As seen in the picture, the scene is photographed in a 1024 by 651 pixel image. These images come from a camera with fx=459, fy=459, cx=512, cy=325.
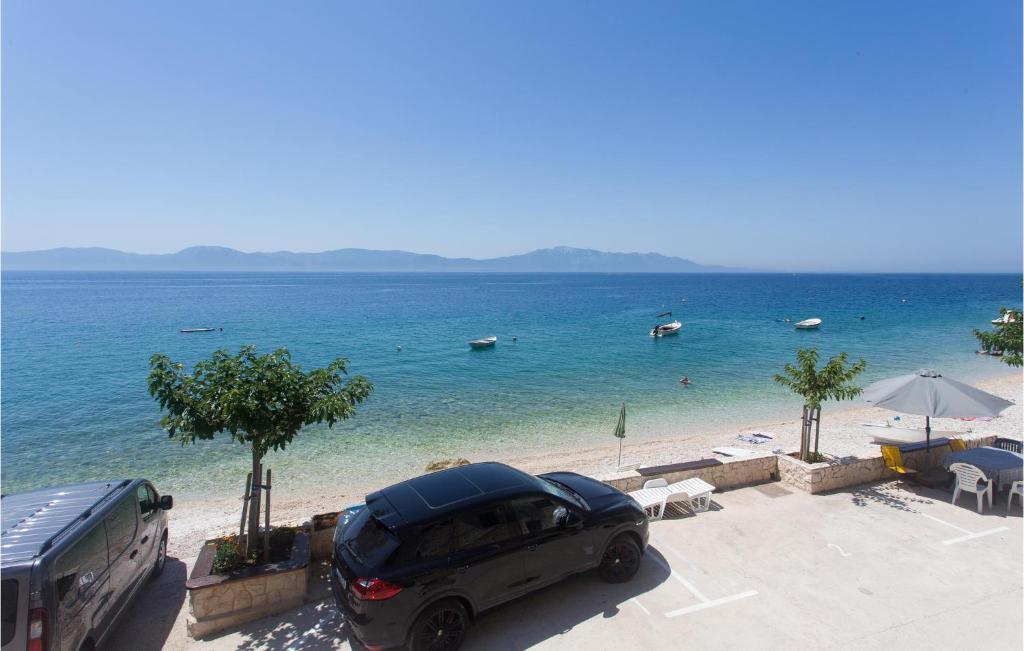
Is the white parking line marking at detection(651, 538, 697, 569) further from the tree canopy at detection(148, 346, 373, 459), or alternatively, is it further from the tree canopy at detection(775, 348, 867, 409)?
the tree canopy at detection(148, 346, 373, 459)

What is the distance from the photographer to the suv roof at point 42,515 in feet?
14.5

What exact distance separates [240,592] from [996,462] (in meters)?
13.4

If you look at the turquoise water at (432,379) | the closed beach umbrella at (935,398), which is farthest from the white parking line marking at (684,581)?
the turquoise water at (432,379)

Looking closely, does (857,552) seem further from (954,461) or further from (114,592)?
(114,592)

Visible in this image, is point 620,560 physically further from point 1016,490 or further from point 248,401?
point 1016,490

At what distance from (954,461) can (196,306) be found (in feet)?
393

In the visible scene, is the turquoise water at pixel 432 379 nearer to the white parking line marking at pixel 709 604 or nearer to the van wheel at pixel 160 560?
the van wheel at pixel 160 560

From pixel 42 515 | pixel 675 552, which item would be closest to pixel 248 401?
pixel 42 515

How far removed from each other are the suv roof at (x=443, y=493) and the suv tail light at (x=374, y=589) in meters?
0.56

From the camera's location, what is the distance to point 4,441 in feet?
67.5

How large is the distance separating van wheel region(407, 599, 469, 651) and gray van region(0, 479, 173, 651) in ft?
10.9

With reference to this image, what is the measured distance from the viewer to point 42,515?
5.11 metres

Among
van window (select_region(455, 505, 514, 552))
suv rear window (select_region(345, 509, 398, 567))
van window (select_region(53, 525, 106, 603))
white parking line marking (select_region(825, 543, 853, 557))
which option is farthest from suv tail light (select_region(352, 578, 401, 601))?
white parking line marking (select_region(825, 543, 853, 557))

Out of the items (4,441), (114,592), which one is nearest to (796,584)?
(114,592)
